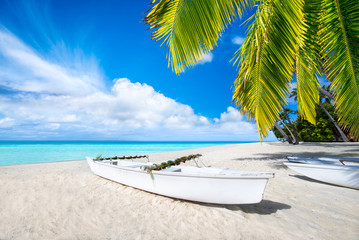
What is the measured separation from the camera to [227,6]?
3.00m

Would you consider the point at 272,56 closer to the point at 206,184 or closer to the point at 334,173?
the point at 206,184

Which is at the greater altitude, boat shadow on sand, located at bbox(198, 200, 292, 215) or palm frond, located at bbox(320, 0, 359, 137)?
palm frond, located at bbox(320, 0, 359, 137)

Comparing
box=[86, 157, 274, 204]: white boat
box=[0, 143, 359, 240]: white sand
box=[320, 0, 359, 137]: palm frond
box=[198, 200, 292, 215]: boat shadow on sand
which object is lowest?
box=[0, 143, 359, 240]: white sand

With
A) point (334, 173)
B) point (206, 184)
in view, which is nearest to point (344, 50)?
point (206, 184)

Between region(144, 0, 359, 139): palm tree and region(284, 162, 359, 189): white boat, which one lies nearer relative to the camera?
region(144, 0, 359, 139): palm tree

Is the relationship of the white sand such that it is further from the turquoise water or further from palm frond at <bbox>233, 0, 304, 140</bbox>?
the turquoise water

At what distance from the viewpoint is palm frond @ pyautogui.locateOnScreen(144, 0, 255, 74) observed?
2.85m

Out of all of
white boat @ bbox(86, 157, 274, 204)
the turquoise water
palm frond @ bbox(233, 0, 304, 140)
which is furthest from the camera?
the turquoise water

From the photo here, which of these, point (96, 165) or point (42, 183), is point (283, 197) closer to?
point (96, 165)

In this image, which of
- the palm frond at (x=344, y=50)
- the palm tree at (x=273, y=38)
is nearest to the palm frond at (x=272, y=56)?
the palm tree at (x=273, y=38)

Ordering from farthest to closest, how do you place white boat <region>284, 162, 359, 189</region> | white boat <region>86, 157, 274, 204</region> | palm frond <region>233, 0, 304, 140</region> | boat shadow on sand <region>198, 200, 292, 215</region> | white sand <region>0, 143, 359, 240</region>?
white boat <region>284, 162, 359, 189</region>, boat shadow on sand <region>198, 200, 292, 215</region>, white boat <region>86, 157, 274, 204</region>, white sand <region>0, 143, 359, 240</region>, palm frond <region>233, 0, 304, 140</region>

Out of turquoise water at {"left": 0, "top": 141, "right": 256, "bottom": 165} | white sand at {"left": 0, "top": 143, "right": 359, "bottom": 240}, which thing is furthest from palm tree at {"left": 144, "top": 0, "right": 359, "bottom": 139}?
turquoise water at {"left": 0, "top": 141, "right": 256, "bottom": 165}

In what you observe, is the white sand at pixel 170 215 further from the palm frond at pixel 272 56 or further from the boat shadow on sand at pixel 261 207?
the palm frond at pixel 272 56

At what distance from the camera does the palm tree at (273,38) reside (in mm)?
2820
